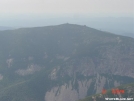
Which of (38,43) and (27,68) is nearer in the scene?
(27,68)

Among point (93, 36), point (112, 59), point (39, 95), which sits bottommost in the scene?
point (39, 95)

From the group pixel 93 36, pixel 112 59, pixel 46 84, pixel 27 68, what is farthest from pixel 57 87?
pixel 93 36

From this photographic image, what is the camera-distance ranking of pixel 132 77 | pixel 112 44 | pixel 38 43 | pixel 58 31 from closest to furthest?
1. pixel 132 77
2. pixel 112 44
3. pixel 38 43
4. pixel 58 31

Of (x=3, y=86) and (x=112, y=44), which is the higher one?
(x=112, y=44)

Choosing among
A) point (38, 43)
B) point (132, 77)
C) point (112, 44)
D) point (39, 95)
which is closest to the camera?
point (39, 95)

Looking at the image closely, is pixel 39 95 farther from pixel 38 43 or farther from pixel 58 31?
pixel 58 31

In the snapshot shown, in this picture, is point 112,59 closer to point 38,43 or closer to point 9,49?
point 38,43
